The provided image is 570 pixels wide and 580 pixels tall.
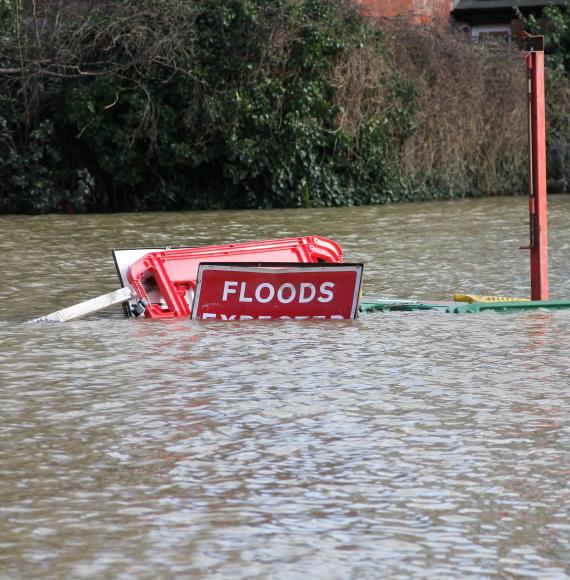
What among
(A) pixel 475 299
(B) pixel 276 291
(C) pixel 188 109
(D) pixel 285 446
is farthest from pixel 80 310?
(C) pixel 188 109

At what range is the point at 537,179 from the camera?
1318cm

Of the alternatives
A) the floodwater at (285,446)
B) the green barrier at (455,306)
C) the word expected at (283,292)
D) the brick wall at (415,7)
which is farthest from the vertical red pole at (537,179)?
the brick wall at (415,7)

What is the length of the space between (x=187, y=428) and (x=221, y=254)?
16.8ft

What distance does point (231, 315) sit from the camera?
12.1 metres

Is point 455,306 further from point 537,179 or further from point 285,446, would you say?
point 285,446

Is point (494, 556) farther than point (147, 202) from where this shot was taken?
No

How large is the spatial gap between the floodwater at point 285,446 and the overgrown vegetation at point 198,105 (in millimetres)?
12792

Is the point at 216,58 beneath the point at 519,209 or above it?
above

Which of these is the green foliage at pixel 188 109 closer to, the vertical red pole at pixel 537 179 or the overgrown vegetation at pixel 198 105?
the overgrown vegetation at pixel 198 105

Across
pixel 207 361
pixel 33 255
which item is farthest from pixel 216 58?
pixel 207 361

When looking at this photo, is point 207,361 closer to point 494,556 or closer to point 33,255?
point 494,556

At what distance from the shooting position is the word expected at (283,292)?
11953 millimetres

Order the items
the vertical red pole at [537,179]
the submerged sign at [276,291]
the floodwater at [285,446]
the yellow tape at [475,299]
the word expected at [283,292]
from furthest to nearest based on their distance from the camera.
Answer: the vertical red pole at [537,179] → the yellow tape at [475,299] → the word expected at [283,292] → the submerged sign at [276,291] → the floodwater at [285,446]

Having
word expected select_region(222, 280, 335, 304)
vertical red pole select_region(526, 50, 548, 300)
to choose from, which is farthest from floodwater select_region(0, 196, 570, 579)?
vertical red pole select_region(526, 50, 548, 300)
